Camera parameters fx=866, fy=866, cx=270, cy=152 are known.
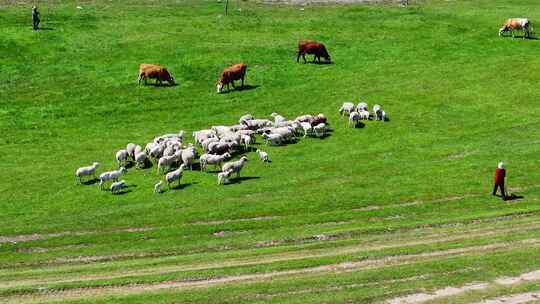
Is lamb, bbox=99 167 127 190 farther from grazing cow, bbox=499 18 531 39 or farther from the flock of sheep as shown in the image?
grazing cow, bbox=499 18 531 39

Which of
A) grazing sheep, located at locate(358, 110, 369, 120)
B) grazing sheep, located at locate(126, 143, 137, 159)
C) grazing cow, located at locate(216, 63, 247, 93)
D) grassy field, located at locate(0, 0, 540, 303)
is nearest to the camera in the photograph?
grassy field, located at locate(0, 0, 540, 303)

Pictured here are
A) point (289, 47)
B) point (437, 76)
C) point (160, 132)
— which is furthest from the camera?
point (289, 47)

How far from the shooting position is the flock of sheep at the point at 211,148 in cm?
4706

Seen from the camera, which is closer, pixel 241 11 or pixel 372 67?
pixel 372 67

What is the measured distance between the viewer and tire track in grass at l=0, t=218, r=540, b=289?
3478 cm

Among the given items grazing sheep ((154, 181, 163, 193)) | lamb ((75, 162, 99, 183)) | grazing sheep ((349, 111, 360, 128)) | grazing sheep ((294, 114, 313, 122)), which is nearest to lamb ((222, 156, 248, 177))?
grazing sheep ((154, 181, 163, 193))

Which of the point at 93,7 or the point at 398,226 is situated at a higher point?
Answer: the point at 93,7

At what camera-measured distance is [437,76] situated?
65.2 metres

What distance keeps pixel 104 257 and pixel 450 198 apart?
17.5 m

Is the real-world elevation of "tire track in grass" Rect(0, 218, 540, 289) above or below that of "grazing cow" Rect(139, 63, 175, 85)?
below

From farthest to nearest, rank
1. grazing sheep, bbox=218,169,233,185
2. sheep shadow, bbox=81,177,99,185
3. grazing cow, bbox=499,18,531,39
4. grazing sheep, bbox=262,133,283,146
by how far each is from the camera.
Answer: grazing cow, bbox=499,18,531,39, grazing sheep, bbox=262,133,283,146, sheep shadow, bbox=81,177,99,185, grazing sheep, bbox=218,169,233,185

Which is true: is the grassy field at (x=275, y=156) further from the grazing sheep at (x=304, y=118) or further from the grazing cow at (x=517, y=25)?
the grazing sheep at (x=304, y=118)

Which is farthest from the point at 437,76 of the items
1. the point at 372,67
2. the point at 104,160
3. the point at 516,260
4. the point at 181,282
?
the point at 181,282

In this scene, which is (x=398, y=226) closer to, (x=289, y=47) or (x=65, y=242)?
(x=65, y=242)
